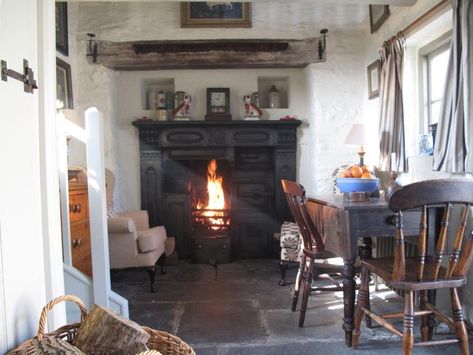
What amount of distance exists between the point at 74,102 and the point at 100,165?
222 cm

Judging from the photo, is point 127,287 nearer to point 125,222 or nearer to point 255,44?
point 125,222

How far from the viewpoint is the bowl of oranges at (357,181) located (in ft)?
7.36

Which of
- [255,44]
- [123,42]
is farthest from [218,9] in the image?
[123,42]

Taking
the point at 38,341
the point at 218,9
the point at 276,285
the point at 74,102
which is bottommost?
the point at 276,285

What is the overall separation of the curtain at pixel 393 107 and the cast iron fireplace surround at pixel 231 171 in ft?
3.67

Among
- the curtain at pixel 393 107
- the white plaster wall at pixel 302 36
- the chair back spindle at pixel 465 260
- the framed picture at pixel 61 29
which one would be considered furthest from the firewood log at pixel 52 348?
the framed picture at pixel 61 29

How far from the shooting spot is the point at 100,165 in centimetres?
212

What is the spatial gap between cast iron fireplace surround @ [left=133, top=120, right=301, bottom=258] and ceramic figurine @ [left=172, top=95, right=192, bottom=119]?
0.39ft

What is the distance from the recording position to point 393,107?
122 inches

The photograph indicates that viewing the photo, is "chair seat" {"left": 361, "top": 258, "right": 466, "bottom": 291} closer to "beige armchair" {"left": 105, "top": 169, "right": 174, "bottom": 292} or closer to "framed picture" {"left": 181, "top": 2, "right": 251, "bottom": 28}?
"beige armchair" {"left": 105, "top": 169, "right": 174, "bottom": 292}

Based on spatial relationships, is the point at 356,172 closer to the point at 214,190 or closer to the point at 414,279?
the point at 414,279

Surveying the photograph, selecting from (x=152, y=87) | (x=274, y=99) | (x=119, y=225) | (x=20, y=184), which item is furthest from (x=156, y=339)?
(x=152, y=87)

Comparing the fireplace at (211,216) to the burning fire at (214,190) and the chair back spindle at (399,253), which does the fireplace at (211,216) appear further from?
the chair back spindle at (399,253)

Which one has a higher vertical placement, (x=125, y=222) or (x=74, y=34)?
(x=74, y=34)
